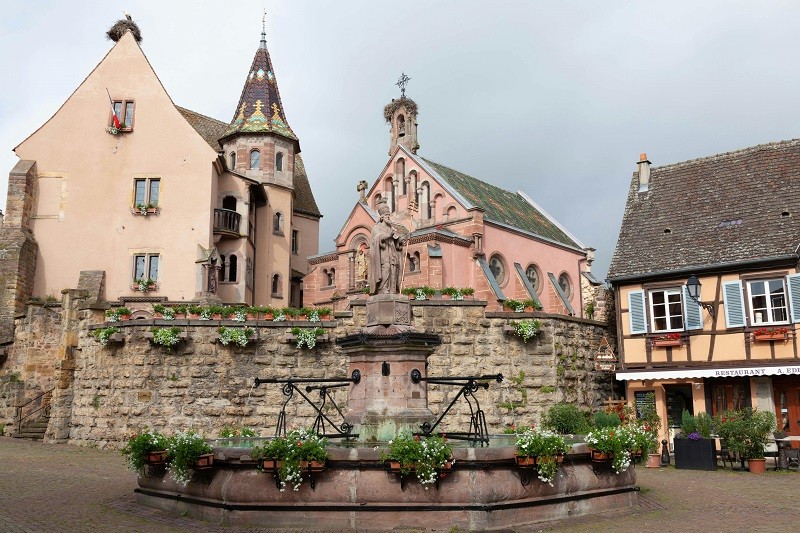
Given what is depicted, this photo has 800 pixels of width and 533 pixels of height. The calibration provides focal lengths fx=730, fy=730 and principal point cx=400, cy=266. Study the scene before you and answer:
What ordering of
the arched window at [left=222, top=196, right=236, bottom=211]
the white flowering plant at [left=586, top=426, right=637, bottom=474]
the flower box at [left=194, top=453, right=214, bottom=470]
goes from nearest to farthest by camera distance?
the flower box at [left=194, top=453, right=214, bottom=470] → the white flowering plant at [left=586, top=426, right=637, bottom=474] → the arched window at [left=222, top=196, right=236, bottom=211]

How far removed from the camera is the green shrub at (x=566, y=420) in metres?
22.3

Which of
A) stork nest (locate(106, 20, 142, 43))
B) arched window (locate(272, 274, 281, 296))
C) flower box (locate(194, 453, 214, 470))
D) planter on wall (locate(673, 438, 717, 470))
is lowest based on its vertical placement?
planter on wall (locate(673, 438, 717, 470))

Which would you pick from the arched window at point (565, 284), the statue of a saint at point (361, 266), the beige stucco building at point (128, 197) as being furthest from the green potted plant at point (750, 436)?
the arched window at point (565, 284)

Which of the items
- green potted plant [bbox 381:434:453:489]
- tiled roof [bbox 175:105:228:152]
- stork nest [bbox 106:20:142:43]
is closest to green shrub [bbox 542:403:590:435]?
green potted plant [bbox 381:434:453:489]

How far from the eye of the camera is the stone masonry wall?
2259 centimetres

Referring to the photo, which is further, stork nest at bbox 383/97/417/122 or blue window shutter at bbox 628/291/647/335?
stork nest at bbox 383/97/417/122

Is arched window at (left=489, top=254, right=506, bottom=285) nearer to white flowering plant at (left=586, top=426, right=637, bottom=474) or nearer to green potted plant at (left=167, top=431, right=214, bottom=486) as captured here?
white flowering plant at (left=586, top=426, right=637, bottom=474)

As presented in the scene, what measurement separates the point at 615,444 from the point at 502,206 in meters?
36.3

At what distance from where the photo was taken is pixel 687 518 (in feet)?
34.7

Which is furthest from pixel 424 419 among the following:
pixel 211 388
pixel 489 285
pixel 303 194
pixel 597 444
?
pixel 303 194

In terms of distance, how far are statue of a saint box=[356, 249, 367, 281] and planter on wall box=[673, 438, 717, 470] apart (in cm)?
2313

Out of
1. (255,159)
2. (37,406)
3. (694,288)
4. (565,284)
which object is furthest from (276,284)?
(694,288)

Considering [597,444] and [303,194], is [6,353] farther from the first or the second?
[597,444]

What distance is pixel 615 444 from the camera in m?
10.9
